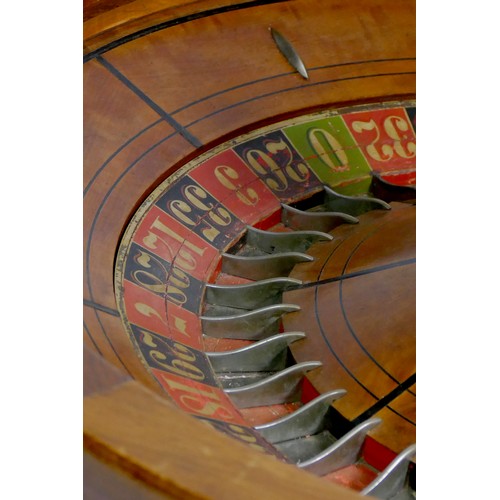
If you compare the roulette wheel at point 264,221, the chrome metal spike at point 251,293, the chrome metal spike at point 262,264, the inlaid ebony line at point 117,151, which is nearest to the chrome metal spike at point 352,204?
the roulette wheel at point 264,221

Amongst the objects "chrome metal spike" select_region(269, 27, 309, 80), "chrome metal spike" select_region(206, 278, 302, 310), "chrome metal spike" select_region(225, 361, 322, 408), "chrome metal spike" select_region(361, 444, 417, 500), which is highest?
"chrome metal spike" select_region(269, 27, 309, 80)

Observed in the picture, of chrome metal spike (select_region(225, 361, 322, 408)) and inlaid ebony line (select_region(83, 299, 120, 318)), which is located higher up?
inlaid ebony line (select_region(83, 299, 120, 318))

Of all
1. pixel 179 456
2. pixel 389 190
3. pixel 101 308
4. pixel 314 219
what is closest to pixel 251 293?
pixel 314 219

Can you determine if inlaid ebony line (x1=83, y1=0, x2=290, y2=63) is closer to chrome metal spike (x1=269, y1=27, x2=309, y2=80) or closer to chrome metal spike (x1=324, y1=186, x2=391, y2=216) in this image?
chrome metal spike (x1=269, y1=27, x2=309, y2=80)

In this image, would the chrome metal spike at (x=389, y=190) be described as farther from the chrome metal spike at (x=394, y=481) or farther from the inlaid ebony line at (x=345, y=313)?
the chrome metal spike at (x=394, y=481)

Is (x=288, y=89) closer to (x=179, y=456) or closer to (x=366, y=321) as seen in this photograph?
(x=366, y=321)

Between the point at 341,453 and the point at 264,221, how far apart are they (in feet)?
2.39

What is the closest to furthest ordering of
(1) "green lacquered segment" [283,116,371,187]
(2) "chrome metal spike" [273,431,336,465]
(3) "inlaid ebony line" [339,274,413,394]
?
(2) "chrome metal spike" [273,431,336,465] → (3) "inlaid ebony line" [339,274,413,394] → (1) "green lacquered segment" [283,116,371,187]

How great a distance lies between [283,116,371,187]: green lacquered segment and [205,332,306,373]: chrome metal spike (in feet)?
1.91

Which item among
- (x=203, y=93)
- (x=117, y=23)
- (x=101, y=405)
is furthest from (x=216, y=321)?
(x=101, y=405)

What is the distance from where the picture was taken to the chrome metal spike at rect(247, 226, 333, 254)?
2.07 meters

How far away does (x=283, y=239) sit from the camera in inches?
81.5

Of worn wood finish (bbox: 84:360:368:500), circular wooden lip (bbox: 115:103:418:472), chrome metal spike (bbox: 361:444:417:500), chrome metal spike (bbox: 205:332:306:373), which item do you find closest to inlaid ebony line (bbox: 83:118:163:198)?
circular wooden lip (bbox: 115:103:418:472)

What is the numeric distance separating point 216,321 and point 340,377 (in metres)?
0.29
